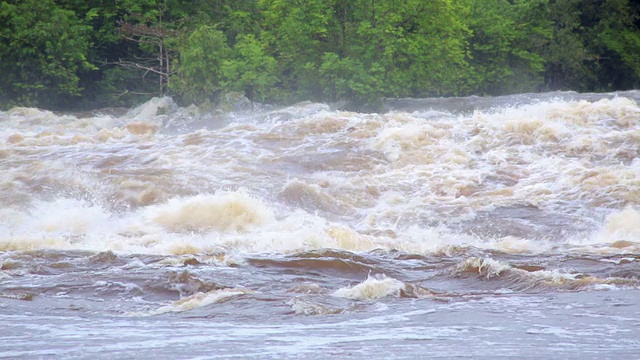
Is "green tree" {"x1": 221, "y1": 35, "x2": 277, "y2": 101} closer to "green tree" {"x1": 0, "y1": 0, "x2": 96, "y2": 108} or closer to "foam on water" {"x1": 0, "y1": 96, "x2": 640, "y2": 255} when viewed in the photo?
"foam on water" {"x1": 0, "y1": 96, "x2": 640, "y2": 255}

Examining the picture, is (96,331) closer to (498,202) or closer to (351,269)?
(351,269)

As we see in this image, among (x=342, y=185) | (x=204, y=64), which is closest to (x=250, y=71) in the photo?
(x=204, y=64)

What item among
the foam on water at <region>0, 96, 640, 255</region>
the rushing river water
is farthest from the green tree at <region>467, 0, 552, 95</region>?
the foam on water at <region>0, 96, 640, 255</region>

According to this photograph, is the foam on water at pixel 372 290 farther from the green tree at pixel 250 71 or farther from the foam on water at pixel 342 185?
the green tree at pixel 250 71

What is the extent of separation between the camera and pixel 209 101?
2422cm

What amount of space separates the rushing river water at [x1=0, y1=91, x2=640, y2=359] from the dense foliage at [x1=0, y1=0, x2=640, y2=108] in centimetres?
253

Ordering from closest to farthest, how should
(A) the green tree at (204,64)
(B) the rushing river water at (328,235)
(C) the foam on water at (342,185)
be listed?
(B) the rushing river water at (328,235), (C) the foam on water at (342,185), (A) the green tree at (204,64)

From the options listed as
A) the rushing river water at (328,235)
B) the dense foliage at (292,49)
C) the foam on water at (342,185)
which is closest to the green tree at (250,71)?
the dense foliage at (292,49)

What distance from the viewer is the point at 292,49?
25359 millimetres

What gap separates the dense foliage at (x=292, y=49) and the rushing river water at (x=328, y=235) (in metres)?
2.53

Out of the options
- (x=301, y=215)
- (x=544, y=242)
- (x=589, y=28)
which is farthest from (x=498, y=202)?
(x=589, y=28)

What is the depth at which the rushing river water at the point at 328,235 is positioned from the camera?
6777mm

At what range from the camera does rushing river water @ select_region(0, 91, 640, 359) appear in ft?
22.2

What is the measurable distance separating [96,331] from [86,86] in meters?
22.4
